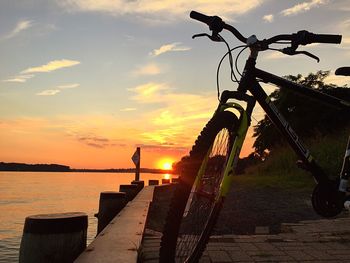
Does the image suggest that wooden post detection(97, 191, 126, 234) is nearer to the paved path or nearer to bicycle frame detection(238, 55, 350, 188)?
the paved path

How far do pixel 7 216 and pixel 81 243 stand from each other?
104 feet

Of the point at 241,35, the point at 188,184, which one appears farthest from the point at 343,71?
the point at 188,184

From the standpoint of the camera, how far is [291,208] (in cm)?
970

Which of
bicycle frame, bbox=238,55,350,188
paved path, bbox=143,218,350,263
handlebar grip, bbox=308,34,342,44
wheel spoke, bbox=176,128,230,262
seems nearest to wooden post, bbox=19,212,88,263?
wheel spoke, bbox=176,128,230,262

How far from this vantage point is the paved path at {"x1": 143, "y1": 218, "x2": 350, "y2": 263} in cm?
444

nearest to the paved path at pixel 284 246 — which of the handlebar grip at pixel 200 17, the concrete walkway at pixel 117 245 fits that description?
the concrete walkway at pixel 117 245

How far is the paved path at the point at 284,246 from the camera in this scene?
14.6 feet

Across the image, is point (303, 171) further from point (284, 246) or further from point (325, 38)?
point (325, 38)

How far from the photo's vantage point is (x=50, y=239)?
119 inches

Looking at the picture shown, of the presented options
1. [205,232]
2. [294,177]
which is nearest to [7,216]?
[294,177]

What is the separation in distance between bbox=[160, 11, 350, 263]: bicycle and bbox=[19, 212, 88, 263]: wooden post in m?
0.72

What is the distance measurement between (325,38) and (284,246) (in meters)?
2.71

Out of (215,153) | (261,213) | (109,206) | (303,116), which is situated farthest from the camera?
(303,116)

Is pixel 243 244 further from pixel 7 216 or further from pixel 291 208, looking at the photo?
pixel 7 216
